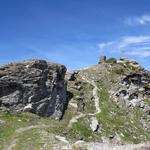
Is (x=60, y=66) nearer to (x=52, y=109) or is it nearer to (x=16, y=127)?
(x=52, y=109)

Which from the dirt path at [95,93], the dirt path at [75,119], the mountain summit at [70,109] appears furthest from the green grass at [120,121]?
the dirt path at [75,119]

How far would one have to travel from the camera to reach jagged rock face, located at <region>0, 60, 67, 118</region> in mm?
74438

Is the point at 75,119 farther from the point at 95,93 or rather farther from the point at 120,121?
the point at 95,93

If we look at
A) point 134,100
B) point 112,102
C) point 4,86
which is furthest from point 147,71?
point 4,86

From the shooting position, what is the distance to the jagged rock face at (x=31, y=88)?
74.4 meters

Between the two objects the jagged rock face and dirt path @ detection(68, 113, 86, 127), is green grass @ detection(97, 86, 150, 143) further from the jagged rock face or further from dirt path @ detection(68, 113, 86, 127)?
the jagged rock face

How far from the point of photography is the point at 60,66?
85688 millimetres

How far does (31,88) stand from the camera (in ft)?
252

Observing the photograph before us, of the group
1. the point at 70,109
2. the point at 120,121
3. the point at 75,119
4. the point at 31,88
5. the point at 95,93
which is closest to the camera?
the point at 31,88

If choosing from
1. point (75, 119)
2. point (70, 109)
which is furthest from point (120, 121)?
point (75, 119)

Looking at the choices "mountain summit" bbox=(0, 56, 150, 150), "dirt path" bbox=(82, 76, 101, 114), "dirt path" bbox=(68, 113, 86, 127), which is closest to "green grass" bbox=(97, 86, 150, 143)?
"mountain summit" bbox=(0, 56, 150, 150)

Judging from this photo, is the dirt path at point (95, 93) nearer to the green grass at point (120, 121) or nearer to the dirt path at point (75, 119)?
the green grass at point (120, 121)

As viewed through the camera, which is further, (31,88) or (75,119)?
(75,119)

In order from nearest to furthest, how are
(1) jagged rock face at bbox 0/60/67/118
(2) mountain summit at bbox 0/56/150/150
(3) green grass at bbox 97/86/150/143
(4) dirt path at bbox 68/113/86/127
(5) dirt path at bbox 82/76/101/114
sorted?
(2) mountain summit at bbox 0/56/150/150
(1) jagged rock face at bbox 0/60/67/118
(4) dirt path at bbox 68/113/86/127
(3) green grass at bbox 97/86/150/143
(5) dirt path at bbox 82/76/101/114
